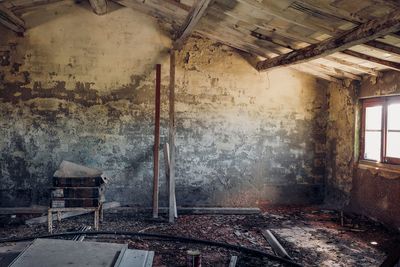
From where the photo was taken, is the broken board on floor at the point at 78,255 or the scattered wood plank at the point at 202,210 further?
the scattered wood plank at the point at 202,210

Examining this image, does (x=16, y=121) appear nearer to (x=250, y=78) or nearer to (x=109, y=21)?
(x=109, y=21)

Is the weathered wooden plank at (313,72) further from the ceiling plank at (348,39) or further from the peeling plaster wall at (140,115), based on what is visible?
the ceiling plank at (348,39)

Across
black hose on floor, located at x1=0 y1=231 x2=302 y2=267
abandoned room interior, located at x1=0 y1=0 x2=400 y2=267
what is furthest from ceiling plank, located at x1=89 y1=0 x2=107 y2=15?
black hose on floor, located at x1=0 y1=231 x2=302 y2=267

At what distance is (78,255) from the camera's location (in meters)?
3.38

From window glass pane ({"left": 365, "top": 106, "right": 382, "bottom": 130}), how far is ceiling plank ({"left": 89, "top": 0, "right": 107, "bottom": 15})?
16.3 feet

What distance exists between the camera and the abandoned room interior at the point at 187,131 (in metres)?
5.12

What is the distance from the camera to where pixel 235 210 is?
6238mm

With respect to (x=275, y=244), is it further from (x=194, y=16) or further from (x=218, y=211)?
(x=194, y=16)

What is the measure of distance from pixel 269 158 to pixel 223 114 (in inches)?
49.8

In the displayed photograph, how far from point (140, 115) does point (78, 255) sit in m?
3.42

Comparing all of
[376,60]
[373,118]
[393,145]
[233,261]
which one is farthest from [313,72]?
[233,261]

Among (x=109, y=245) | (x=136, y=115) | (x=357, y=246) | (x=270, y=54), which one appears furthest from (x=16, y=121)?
(x=357, y=246)

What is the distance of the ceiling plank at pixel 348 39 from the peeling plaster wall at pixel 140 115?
4.59 ft

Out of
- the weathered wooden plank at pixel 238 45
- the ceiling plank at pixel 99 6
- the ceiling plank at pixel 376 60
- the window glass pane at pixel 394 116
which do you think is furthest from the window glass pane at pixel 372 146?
the ceiling plank at pixel 99 6
